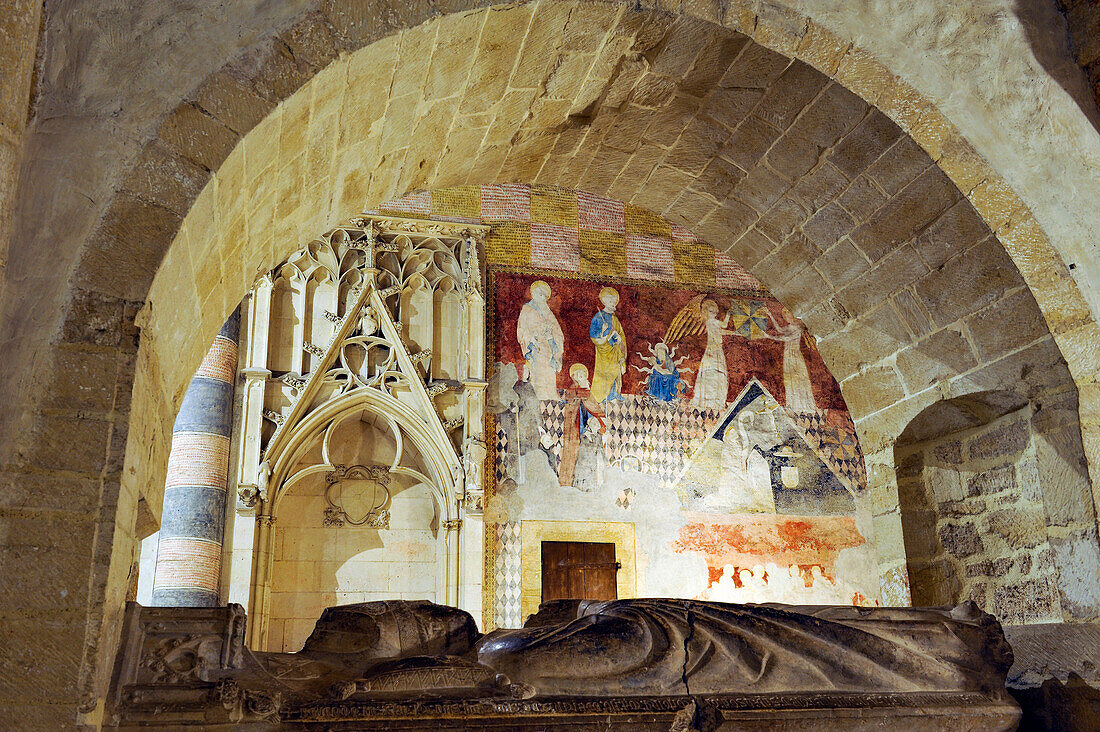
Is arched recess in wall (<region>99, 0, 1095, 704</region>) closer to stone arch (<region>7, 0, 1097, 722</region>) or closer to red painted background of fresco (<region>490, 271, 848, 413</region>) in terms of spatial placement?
stone arch (<region>7, 0, 1097, 722</region>)

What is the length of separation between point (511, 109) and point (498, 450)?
16.8ft

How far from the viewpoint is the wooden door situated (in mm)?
7633

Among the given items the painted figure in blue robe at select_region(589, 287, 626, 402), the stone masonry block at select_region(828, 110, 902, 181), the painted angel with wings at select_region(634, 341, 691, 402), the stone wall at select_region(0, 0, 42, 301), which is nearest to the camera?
the stone wall at select_region(0, 0, 42, 301)

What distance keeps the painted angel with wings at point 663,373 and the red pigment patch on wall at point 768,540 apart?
1212 millimetres

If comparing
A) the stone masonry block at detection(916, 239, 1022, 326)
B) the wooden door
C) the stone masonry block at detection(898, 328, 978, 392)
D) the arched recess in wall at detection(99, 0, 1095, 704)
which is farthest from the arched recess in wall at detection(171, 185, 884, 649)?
the stone masonry block at detection(916, 239, 1022, 326)

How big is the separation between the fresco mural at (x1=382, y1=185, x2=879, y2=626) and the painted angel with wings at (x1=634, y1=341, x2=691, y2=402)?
2cm

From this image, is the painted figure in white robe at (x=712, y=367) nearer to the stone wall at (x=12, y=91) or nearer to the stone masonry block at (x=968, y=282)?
the stone masonry block at (x=968, y=282)

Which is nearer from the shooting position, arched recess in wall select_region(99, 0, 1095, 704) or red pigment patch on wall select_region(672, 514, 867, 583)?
arched recess in wall select_region(99, 0, 1095, 704)

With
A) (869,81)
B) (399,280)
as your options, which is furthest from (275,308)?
(869,81)

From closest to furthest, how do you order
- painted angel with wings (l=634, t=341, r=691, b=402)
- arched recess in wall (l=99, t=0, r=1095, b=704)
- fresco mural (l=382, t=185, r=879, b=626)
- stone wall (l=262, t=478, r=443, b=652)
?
arched recess in wall (l=99, t=0, r=1095, b=704), stone wall (l=262, t=478, r=443, b=652), fresco mural (l=382, t=185, r=879, b=626), painted angel with wings (l=634, t=341, r=691, b=402)

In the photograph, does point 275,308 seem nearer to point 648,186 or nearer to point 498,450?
point 498,450

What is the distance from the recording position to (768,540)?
27.2 ft

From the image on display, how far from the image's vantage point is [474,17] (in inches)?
95.7

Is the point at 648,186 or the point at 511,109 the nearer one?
the point at 511,109
